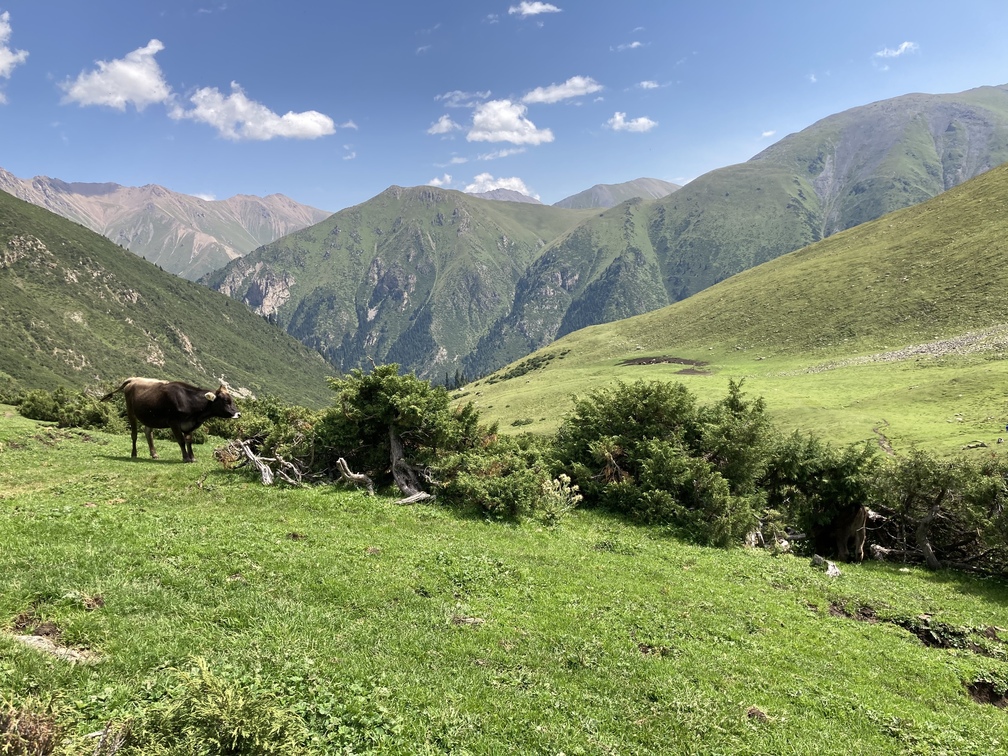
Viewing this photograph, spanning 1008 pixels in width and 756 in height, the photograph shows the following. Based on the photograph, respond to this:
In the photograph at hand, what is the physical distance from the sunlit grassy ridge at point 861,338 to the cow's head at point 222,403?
5294 centimetres

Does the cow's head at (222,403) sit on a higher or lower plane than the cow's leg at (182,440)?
higher

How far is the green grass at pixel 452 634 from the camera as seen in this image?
8.37 m

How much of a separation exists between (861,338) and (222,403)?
113 meters

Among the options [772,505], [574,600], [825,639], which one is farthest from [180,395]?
[772,505]

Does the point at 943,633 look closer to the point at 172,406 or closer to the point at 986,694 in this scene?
the point at 986,694

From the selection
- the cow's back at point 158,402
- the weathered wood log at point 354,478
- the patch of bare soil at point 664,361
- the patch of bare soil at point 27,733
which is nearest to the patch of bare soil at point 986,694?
the patch of bare soil at point 27,733

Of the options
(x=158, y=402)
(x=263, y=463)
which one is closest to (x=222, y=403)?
(x=158, y=402)

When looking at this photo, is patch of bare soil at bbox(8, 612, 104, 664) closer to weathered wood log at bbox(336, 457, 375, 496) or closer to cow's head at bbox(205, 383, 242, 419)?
weathered wood log at bbox(336, 457, 375, 496)

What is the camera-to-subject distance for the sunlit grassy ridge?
5525 cm

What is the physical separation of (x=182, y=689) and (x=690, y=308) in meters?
164

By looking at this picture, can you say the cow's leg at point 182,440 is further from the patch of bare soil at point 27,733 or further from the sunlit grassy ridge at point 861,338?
the sunlit grassy ridge at point 861,338

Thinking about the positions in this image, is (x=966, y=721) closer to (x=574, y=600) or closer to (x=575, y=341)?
(x=574, y=600)

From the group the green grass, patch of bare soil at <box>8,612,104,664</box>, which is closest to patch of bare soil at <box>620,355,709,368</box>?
the green grass

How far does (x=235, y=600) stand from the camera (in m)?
11.0
